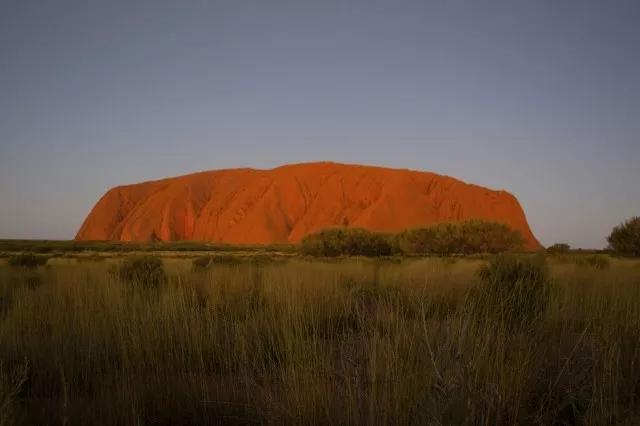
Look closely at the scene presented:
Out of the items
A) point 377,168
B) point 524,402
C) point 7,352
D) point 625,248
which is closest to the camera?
point 524,402

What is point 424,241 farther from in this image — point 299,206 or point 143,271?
point 299,206

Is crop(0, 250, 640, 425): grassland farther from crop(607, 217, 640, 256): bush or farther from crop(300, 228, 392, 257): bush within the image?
crop(300, 228, 392, 257): bush

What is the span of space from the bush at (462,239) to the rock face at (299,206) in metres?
18.3

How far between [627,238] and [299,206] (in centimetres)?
4614

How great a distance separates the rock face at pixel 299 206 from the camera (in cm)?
6191

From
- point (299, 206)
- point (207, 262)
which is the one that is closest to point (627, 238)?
point (207, 262)

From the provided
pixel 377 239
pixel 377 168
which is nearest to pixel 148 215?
pixel 377 168

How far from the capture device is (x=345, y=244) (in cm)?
3697

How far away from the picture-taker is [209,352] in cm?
423

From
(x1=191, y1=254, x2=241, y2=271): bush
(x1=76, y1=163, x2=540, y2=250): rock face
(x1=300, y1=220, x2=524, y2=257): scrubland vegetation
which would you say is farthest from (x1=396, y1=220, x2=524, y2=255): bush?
(x1=191, y1=254, x2=241, y2=271): bush

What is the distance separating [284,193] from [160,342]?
65.7m

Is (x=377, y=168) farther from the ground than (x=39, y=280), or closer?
farther from the ground

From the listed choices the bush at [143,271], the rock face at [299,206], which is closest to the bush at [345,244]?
the rock face at [299,206]

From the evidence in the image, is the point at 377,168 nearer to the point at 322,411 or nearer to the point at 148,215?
the point at 148,215
